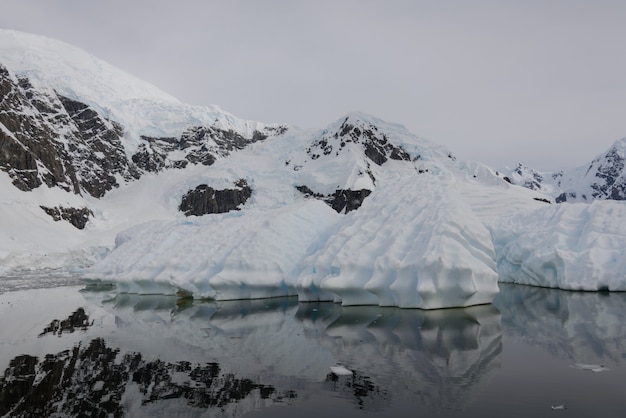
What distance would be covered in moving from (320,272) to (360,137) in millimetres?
112099

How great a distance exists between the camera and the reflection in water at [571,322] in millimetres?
9617

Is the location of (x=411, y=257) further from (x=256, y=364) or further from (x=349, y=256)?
(x=256, y=364)

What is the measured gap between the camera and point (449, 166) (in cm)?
11606

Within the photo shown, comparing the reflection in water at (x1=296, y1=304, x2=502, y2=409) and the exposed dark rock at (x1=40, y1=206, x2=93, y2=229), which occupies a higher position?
the exposed dark rock at (x1=40, y1=206, x2=93, y2=229)

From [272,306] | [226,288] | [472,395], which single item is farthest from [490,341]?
[226,288]

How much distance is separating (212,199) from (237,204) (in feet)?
19.1

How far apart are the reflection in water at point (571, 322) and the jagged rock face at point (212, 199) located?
93487 millimetres

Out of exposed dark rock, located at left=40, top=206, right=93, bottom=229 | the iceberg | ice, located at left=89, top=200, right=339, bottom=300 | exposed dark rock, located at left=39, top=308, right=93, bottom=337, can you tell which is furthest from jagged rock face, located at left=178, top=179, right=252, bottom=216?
exposed dark rock, located at left=39, top=308, right=93, bottom=337

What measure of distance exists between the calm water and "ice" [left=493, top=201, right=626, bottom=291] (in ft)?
13.3

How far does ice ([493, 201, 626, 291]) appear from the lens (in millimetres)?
19266

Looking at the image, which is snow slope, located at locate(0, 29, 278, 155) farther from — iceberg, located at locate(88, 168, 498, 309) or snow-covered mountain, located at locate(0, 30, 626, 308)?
iceberg, located at locate(88, 168, 498, 309)

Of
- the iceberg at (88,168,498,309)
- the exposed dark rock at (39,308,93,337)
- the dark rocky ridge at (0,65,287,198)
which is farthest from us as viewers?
the dark rocky ridge at (0,65,287,198)

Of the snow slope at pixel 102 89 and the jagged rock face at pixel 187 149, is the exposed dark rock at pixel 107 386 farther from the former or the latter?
the snow slope at pixel 102 89

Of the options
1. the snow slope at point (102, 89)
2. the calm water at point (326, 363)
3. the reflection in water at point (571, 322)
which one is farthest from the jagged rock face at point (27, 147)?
the reflection in water at point (571, 322)
